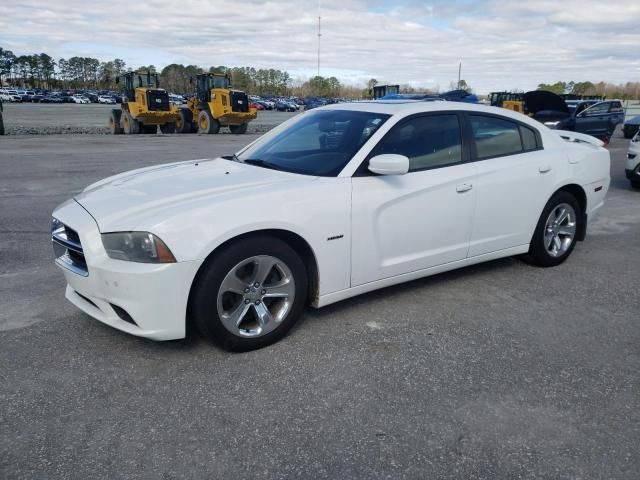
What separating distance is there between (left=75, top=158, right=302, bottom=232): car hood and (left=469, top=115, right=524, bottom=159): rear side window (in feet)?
5.53

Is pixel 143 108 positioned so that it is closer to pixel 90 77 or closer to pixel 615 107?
pixel 615 107

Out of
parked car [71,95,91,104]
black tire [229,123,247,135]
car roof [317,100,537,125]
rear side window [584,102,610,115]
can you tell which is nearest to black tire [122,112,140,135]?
black tire [229,123,247,135]

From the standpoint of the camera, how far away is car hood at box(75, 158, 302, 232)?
321 centimetres

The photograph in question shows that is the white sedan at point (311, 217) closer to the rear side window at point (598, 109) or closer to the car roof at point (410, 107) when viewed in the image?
the car roof at point (410, 107)

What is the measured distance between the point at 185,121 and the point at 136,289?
24.2 meters

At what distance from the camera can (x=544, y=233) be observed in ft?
16.5

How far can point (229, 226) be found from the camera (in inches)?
125

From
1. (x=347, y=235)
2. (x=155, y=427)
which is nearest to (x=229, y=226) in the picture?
(x=347, y=235)

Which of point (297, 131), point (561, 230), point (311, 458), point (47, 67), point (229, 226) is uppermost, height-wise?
point (47, 67)

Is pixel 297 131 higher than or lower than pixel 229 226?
higher

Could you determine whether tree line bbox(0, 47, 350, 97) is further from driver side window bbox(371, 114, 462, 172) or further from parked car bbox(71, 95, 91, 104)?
driver side window bbox(371, 114, 462, 172)

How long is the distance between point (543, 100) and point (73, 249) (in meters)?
20.6

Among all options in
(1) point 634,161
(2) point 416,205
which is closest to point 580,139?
(2) point 416,205

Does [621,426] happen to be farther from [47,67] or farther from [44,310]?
[47,67]
